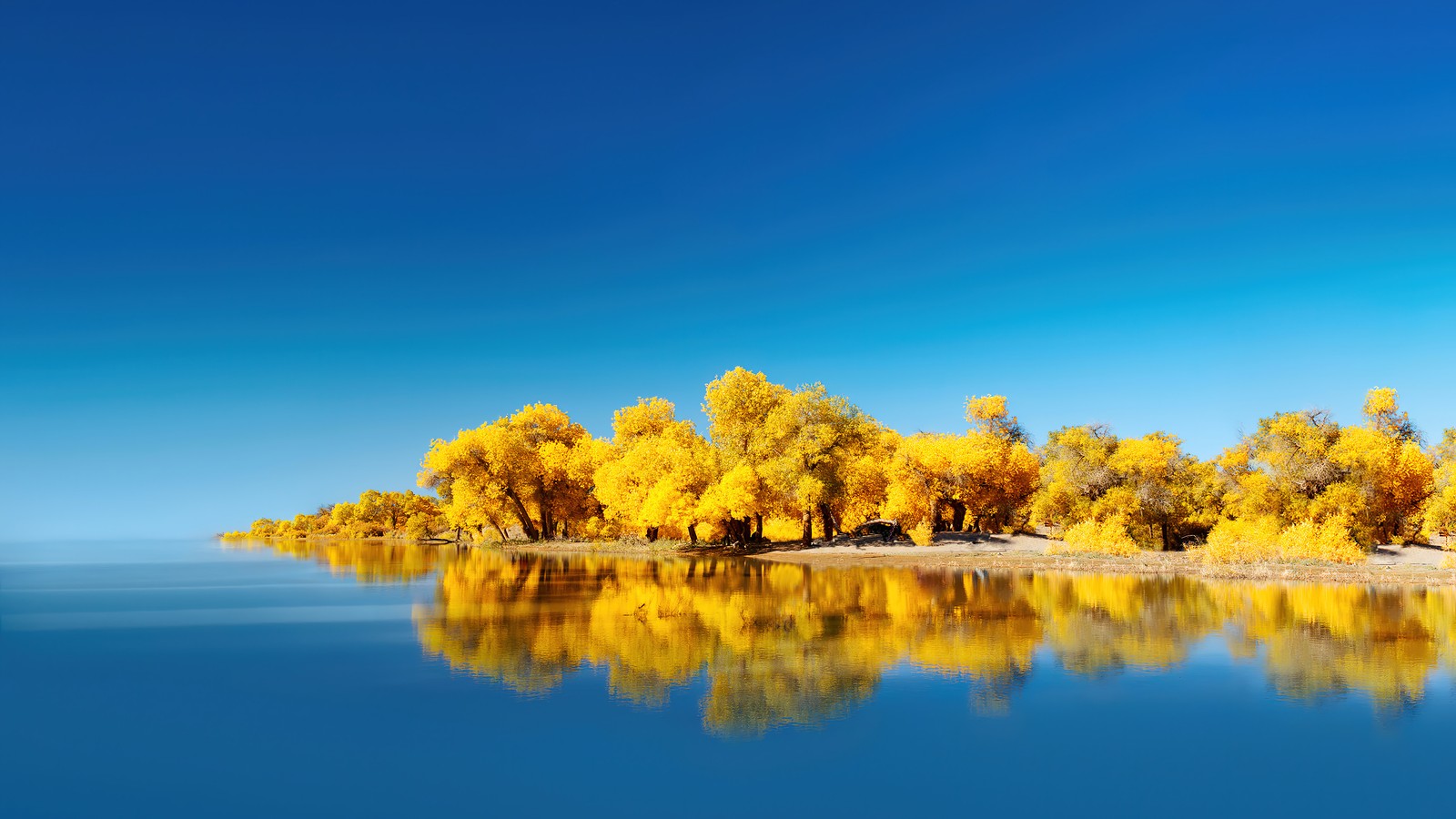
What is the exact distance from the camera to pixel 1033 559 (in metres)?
41.3

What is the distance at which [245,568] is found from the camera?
4600cm

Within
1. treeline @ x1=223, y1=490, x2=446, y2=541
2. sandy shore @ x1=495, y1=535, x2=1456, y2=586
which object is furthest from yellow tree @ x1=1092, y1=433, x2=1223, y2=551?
treeline @ x1=223, y1=490, x2=446, y2=541

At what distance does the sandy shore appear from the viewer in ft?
104

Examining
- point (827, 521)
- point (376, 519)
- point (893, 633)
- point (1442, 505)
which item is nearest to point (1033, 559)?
point (827, 521)

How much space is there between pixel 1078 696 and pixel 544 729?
8280mm

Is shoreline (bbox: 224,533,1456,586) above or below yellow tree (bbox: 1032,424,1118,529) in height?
below

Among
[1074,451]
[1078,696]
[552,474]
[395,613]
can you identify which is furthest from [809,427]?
[1078,696]

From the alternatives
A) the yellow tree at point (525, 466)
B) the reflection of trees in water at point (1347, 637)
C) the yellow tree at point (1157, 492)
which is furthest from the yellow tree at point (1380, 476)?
the yellow tree at point (525, 466)

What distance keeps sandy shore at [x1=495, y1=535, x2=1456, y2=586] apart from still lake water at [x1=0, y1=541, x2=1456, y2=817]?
7.75m

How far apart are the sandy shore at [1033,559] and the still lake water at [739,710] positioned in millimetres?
7748

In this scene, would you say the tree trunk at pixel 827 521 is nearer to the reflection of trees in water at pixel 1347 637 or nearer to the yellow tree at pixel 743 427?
the yellow tree at pixel 743 427

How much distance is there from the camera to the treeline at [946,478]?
4244 cm

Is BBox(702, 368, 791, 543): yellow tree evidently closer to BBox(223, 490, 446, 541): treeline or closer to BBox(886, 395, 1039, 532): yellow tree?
BBox(886, 395, 1039, 532): yellow tree

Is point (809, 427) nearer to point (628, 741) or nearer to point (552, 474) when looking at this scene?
point (552, 474)
